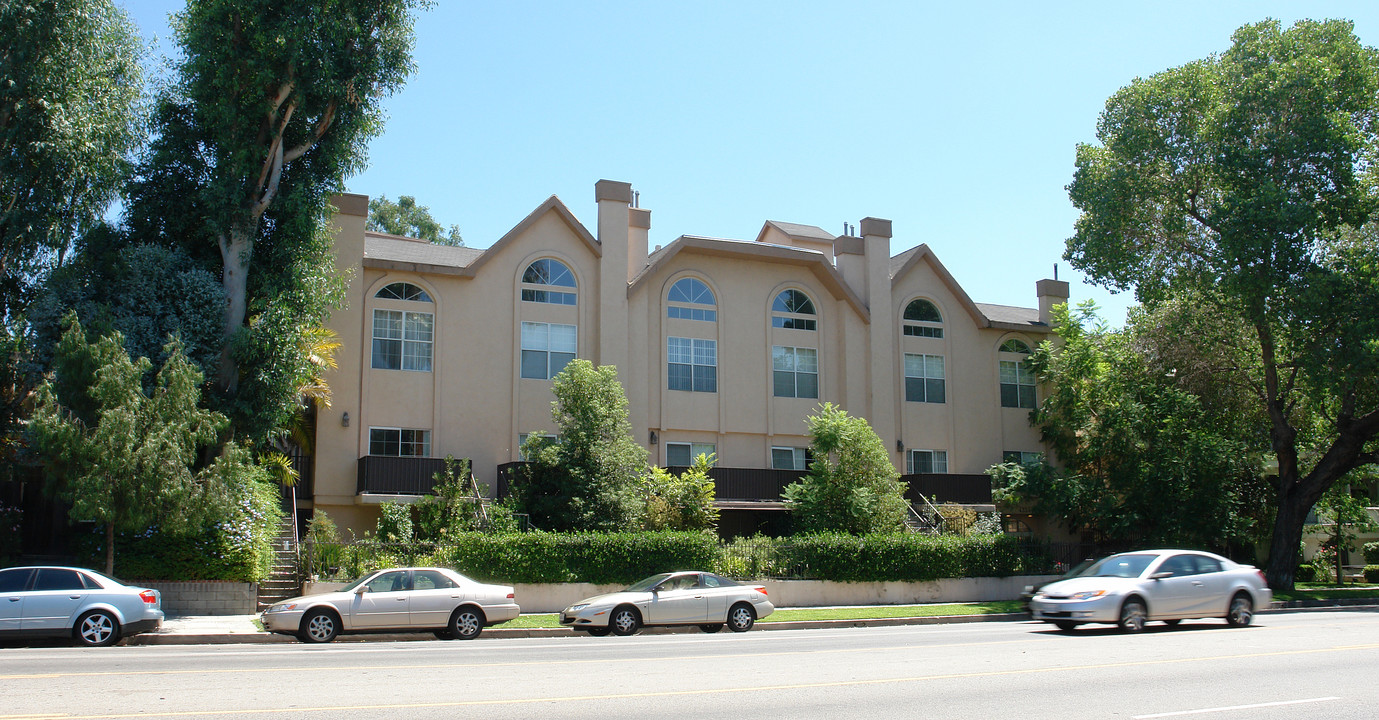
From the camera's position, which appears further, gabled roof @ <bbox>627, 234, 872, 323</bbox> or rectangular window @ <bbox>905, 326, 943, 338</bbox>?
rectangular window @ <bbox>905, 326, 943, 338</bbox>

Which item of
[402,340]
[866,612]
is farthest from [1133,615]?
Answer: [402,340]

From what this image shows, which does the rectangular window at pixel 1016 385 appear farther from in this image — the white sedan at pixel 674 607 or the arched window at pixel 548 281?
the white sedan at pixel 674 607

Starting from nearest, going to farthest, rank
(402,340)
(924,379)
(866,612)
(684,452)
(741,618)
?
(741,618) → (866,612) → (402,340) → (684,452) → (924,379)

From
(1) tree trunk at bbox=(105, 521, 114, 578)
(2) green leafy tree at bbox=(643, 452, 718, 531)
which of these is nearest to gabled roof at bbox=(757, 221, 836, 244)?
(2) green leafy tree at bbox=(643, 452, 718, 531)

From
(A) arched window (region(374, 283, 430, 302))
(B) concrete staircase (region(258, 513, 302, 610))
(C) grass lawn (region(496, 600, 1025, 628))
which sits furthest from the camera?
(A) arched window (region(374, 283, 430, 302))

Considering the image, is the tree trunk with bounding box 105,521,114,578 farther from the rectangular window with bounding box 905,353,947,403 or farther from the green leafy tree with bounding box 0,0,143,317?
the rectangular window with bounding box 905,353,947,403

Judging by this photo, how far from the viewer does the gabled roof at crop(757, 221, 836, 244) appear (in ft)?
127

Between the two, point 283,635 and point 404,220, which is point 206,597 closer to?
point 283,635

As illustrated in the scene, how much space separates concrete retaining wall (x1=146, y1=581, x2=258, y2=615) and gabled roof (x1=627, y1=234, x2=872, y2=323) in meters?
14.0

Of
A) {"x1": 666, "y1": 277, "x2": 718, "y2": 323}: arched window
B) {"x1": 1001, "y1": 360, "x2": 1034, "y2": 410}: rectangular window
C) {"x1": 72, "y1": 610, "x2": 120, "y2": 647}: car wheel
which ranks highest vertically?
{"x1": 666, "y1": 277, "x2": 718, "y2": 323}: arched window

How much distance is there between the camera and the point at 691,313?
3247 cm

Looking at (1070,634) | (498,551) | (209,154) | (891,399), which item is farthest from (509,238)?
(1070,634)

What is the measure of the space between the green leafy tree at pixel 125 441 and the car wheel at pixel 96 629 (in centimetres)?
334

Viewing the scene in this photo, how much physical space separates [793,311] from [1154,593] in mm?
18445
